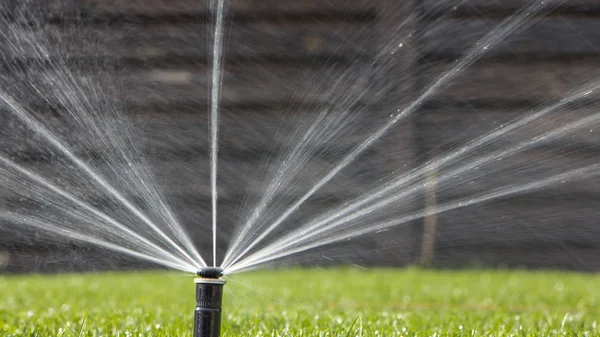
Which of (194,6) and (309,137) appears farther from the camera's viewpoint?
(194,6)

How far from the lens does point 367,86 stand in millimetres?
5887

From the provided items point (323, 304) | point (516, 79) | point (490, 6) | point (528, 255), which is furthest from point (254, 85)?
point (528, 255)

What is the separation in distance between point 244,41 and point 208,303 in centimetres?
415

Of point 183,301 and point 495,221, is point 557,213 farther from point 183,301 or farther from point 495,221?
point 183,301

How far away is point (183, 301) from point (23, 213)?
99 centimetres

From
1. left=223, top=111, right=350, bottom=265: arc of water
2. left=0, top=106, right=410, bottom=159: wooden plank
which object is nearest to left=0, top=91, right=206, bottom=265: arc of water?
left=0, top=106, right=410, bottom=159: wooden plank

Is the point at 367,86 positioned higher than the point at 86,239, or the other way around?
the point at 367,86

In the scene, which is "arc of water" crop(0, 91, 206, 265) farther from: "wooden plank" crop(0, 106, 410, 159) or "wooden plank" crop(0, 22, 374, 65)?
"wooden plank" crop(0, 22, 374, 65)

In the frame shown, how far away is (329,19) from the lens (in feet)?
19.3

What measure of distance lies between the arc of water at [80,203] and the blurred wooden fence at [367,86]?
130 cm

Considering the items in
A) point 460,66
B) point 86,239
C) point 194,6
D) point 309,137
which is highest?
point 194,6

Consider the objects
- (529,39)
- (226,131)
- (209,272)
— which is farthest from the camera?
(226,131)

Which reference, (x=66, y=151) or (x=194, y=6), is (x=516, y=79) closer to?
(x=194, y=6)

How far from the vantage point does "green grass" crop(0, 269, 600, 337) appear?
268 centimetres
